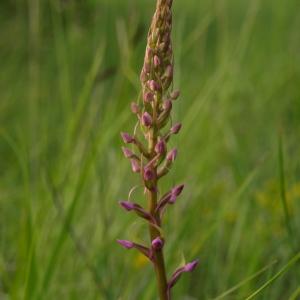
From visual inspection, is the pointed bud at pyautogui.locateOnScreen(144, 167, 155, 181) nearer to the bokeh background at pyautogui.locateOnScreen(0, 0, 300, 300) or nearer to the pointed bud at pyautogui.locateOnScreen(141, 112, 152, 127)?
the pointed bud at pyautogui.locateOnScreen(141, 112, 152, 127)

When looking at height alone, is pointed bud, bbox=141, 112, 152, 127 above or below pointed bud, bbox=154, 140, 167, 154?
above

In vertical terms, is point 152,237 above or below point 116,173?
above

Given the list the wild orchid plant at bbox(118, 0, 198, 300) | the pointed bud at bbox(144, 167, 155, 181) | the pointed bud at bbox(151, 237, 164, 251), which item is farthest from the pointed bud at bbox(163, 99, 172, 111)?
the pointed bud at bbox(151, 237, 164, 251)

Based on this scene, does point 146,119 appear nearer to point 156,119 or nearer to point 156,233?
point 156,119

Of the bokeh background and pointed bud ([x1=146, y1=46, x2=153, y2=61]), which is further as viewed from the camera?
the bokeh background

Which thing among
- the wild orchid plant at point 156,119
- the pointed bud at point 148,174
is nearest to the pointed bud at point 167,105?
the wild orchid plant at point 156,119

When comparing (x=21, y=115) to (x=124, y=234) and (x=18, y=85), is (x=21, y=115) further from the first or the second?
(x=124, y=234)

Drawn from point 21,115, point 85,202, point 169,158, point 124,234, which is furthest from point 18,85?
point 169,158

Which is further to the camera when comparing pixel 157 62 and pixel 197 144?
pixel 197 144

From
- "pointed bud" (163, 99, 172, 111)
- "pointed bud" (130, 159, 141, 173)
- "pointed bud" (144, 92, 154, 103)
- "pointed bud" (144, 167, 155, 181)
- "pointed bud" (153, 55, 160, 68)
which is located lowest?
"pointed bud" (130, 159, 141, 173)
